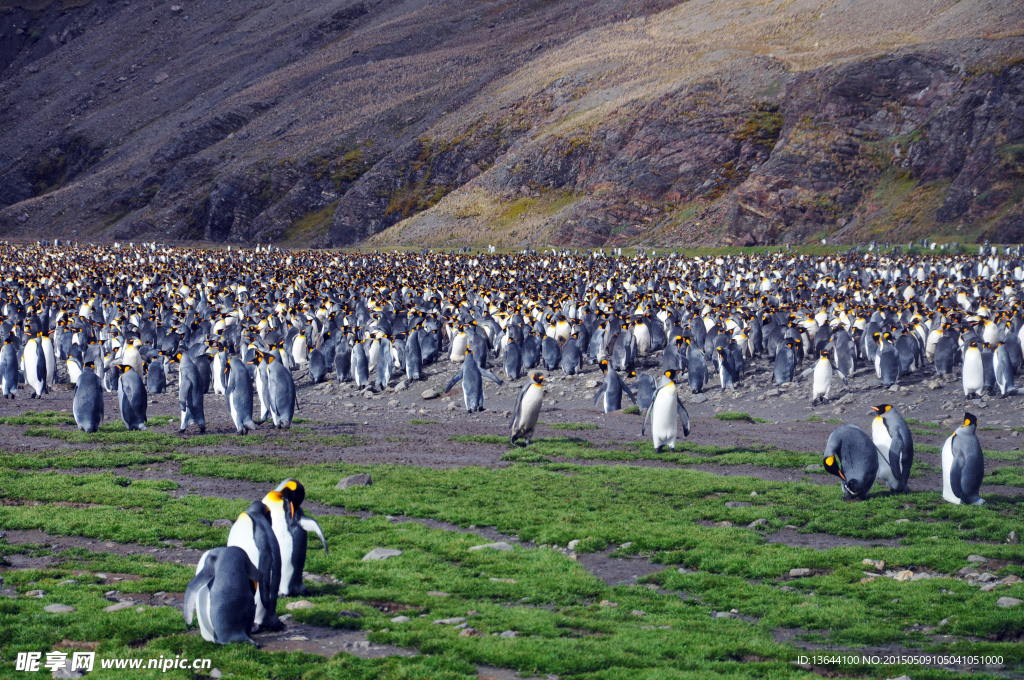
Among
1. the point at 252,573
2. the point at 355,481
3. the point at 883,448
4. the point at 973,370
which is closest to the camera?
the point at 252,573

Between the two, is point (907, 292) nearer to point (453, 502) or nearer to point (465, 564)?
point (453, 502)

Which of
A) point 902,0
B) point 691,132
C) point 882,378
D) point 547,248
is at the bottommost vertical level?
point 882,378

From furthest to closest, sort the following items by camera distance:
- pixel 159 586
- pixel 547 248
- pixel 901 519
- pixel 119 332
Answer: pixel 547 248
pixel 119 332
pixel 901 519
pixel 159 586

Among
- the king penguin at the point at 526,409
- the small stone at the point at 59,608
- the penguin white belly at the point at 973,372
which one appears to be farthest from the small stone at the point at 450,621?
the penguin white belly at the point at 973,372

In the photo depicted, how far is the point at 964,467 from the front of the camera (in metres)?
9.92

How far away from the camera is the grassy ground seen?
606 cm

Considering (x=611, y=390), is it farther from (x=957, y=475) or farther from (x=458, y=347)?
(x=957, y=475)

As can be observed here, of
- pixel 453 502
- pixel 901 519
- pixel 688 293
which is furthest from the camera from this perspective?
pixel 688 293

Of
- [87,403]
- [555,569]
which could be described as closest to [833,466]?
[555,569]

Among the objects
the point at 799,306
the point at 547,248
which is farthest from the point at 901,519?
the point at 547,248

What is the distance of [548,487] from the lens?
1152 centimetres

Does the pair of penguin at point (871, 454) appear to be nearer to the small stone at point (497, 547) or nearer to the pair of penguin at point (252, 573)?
the small stone at point (497, 547)

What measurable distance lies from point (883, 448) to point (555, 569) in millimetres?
4899

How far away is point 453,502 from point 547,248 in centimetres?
5327
